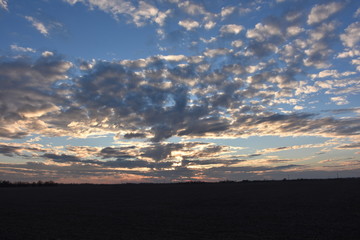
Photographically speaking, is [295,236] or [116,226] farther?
[116,226]

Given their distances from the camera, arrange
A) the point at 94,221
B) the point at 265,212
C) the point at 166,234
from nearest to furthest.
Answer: the point at 166,234 → the point at 94,221 → the point at 265,212

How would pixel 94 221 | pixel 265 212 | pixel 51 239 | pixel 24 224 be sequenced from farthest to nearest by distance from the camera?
pixel 265 212
pixel 94 221
pixel 24 224
pixel 51 239

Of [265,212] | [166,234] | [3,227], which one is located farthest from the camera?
[265,212]

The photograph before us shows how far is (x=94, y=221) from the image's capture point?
88.1 ft

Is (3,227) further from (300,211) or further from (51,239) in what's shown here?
(300,211)

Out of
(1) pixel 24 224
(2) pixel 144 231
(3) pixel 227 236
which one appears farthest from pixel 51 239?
(3) pixel 227 236

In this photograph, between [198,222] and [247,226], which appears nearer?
[247,226]

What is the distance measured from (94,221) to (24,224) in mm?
5489

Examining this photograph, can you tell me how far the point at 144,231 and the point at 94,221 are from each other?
24.3 ft

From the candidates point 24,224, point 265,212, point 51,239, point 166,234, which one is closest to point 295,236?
point 166,234

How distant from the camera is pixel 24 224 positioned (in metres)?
24.6

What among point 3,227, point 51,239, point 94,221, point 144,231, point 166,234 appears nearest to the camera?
point 51,239

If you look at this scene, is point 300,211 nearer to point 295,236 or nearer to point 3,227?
point 295,236

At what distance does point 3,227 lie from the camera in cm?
2286
